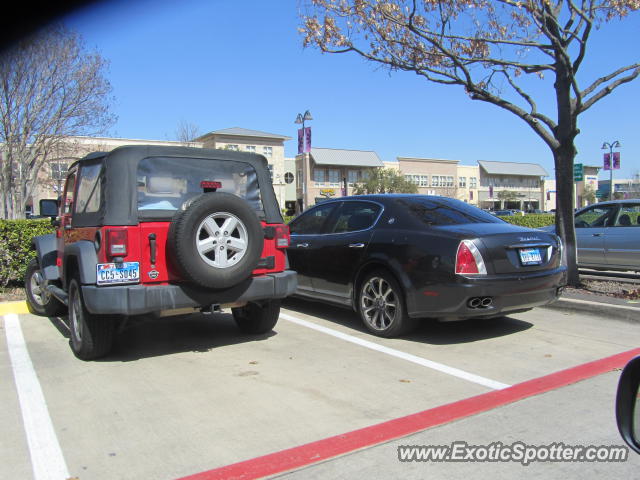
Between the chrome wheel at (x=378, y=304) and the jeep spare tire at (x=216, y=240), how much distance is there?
152 centimetres

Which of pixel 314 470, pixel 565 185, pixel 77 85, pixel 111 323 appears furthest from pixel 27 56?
pixel 314 470

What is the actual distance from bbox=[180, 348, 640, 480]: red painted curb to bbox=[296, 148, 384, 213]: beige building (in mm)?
69023

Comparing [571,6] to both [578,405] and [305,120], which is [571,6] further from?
[305,120]

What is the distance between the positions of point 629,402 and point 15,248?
905cm

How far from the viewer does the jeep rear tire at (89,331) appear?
4.79m

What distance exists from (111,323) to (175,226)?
121 cm

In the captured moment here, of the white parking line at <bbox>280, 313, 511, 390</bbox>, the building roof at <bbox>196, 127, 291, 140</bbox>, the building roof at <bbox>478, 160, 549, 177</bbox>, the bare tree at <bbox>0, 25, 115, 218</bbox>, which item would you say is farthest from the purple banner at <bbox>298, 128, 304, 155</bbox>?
the building roof at <bbox>478, 160, 549, 177</bbox>

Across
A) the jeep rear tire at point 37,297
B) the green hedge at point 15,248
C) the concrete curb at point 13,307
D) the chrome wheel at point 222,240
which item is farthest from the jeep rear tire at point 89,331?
the green hedge at point 15,248

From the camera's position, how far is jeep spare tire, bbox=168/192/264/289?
14.5ft

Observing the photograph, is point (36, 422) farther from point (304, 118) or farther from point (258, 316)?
point (304, 118)

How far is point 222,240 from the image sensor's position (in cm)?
465

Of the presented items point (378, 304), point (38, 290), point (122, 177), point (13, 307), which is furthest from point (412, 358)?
point (13, 307)

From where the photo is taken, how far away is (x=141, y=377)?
4.50m

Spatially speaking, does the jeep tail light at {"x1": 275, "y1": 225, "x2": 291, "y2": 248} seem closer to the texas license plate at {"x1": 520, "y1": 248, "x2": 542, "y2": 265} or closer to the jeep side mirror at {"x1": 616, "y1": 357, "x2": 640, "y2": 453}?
the texas license plate at {"x1": 520, "y1": 248, "x2": 542, "y2": 265}
